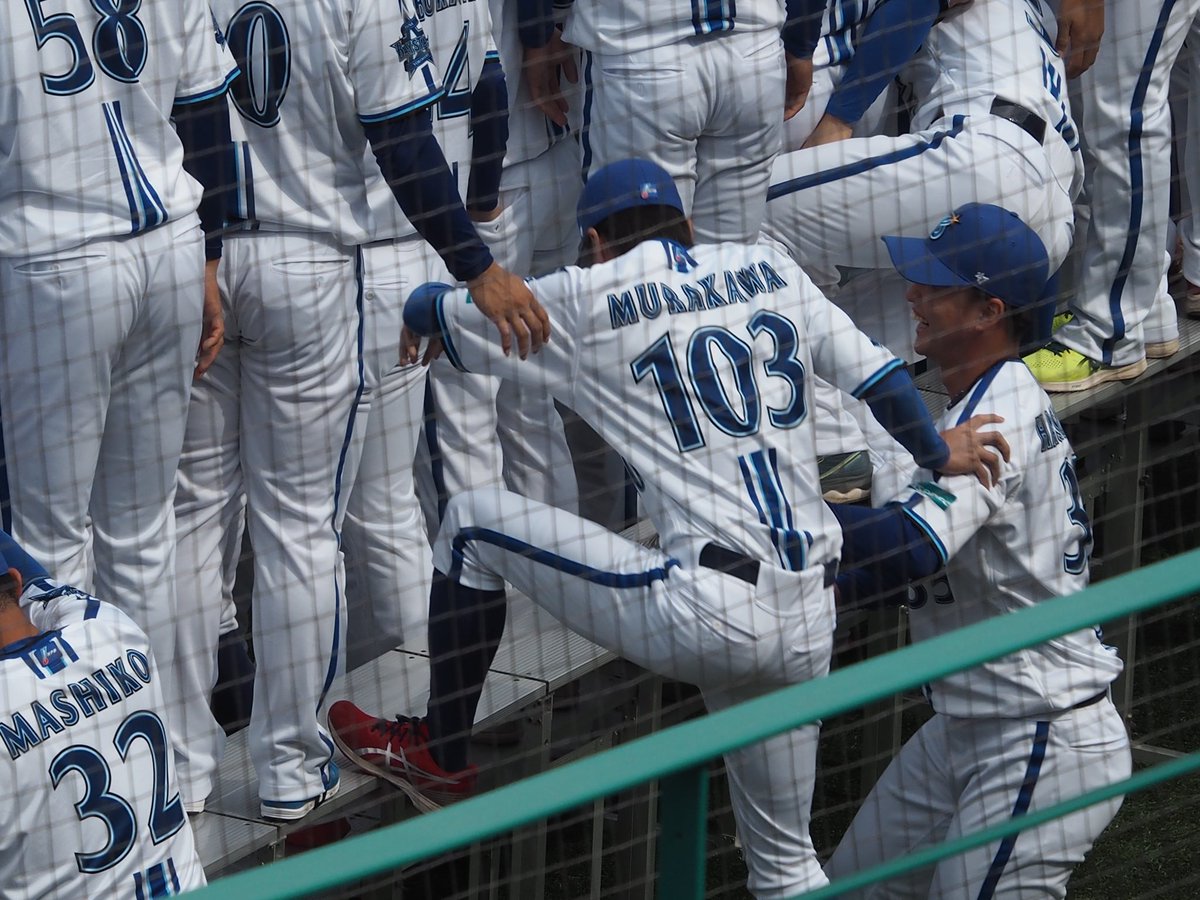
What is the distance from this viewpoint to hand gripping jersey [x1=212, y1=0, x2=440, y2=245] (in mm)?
2791

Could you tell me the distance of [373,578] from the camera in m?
3.20

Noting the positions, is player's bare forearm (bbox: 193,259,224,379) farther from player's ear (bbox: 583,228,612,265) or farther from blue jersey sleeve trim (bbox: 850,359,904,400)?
blue jersey sleeve trim (bbox: 850,359,904,400)

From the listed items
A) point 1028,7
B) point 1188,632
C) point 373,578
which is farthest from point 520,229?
point 1188,632

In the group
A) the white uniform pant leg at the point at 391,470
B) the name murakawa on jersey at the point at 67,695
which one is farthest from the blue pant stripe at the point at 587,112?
the name murakawa on jersey at the point at 67,695

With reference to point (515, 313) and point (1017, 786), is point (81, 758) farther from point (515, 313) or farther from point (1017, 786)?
point (1017, 786)

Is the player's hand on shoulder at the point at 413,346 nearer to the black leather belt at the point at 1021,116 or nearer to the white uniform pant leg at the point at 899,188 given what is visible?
the white uniform pant leg at the point at 899,188

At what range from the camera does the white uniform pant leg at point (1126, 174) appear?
151 inches

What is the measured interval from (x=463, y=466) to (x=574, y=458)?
0.40 m

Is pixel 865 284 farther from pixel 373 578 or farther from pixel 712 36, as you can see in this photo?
pixel 373 578

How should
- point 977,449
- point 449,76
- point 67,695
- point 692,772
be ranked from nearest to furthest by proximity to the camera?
point 692,772, point 67,695, point 977,449, point 449,76

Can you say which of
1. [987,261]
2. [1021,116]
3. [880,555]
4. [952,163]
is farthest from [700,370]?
[1021,116]

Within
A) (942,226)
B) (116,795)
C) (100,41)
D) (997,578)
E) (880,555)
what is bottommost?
(997,578)

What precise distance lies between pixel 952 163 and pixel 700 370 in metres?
0.99

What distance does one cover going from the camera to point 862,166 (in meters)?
3.47
